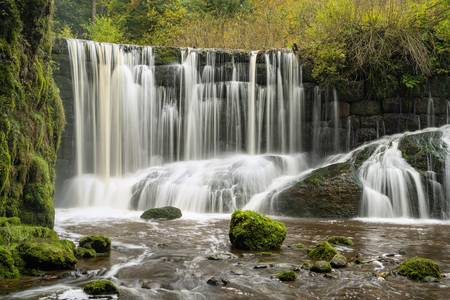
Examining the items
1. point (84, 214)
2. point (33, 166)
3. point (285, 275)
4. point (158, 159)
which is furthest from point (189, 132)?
point (285, 275)

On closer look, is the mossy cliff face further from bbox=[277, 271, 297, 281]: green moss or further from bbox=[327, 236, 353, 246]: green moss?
bbox=[327, 236, 353, 246]: green moss

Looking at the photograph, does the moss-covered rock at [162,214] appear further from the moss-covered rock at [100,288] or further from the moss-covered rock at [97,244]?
the moss-covered rock at [100,288]

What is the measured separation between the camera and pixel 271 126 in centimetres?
1775

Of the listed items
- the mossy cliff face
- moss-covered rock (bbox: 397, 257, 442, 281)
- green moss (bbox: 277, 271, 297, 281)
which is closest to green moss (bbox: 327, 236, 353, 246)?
moss-covered rock (bbox: 397, 257, 442, 281)

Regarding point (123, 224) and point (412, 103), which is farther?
point (412, 103)

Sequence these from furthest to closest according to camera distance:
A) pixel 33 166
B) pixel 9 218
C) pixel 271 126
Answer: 1. pixel 271 126
2. pixel 33 166
3. pixel 9 218

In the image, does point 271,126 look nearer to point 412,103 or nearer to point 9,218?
point 412,103

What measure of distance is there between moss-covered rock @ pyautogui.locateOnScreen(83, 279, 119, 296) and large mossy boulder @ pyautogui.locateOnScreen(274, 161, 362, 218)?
7.96m

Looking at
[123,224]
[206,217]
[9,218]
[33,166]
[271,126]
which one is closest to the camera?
[9,218]

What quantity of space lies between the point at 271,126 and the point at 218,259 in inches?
420

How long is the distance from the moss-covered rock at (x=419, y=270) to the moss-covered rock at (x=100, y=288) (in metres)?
3.81

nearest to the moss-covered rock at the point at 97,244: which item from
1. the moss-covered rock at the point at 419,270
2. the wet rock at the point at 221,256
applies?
the wet rock at the point at 221,256

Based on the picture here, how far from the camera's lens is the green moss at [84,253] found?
7.37 meters

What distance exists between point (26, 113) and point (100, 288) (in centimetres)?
→ 482
